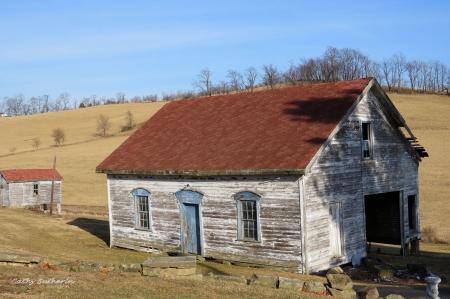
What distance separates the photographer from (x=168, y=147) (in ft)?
74.0

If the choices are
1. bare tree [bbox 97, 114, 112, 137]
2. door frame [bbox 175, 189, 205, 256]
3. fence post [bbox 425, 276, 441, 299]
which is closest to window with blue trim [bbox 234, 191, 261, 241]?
door frame [bbox 175, 189, 205, 256]

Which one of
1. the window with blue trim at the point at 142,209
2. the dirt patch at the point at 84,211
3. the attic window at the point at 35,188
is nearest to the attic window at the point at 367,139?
the window with blue trim at the point at 142,209

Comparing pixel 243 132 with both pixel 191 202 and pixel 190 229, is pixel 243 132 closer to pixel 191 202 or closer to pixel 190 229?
pixel 191 202

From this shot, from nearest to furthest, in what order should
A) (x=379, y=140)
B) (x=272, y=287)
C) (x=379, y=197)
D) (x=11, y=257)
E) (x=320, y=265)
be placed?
(x=272, y=287) < (x=11, y=257) < (x=320, y=265) < (x=379, y=140) < (x=379, y=197)

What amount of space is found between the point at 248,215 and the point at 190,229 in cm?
302

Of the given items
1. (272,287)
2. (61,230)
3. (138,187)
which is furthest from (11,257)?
(61,230)

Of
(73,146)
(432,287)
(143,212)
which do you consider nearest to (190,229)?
(143,212)

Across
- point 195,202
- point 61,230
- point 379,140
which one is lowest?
point 61,230

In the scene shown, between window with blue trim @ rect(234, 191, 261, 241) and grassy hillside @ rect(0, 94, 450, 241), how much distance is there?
15822 millimetres

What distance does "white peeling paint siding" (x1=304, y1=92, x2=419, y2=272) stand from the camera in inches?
698

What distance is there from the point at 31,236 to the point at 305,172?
51.9 ft

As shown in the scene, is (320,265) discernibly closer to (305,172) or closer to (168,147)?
(305,172)

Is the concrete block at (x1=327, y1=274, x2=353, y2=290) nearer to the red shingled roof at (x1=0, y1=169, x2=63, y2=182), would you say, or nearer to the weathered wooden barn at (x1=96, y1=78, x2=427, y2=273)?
the weathered wooden barn at (x1=96, y1=78, x2=427, y2=273)

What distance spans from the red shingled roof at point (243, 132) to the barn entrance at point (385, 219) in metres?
5.99
